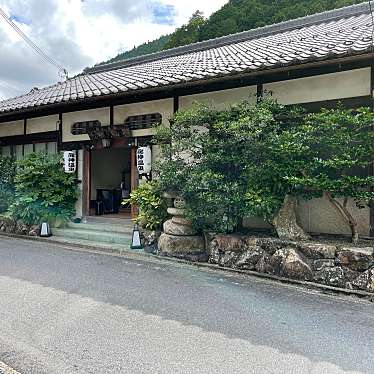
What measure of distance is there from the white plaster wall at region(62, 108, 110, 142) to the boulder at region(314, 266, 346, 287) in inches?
258

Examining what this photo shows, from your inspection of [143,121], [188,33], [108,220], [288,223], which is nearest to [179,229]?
[288,223]

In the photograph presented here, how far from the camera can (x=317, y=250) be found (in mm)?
5004

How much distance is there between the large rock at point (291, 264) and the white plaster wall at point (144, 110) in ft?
13.9

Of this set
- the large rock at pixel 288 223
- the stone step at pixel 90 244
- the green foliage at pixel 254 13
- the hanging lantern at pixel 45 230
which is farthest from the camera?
the green foliage at pixel 254 13

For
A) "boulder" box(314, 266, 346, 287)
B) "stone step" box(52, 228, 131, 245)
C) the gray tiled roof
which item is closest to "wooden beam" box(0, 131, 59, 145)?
the gray tiled roof

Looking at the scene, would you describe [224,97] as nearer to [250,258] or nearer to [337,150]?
[337,150]

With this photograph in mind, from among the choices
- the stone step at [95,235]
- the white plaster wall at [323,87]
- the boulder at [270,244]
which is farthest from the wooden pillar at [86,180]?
the boulder at [270,244]

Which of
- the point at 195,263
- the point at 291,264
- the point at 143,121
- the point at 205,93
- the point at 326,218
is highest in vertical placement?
the point at 205,93

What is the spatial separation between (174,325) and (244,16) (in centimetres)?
1867

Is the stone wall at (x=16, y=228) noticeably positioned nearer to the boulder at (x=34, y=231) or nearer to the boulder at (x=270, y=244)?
the boulder at (x=34, y=231)

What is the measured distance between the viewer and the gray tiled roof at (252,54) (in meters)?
5.95

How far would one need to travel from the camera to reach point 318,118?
5.27 m

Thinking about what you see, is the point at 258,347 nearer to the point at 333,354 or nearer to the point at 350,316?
the point at 333,354

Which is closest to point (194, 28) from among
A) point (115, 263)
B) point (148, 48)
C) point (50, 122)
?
point (148, 48)
